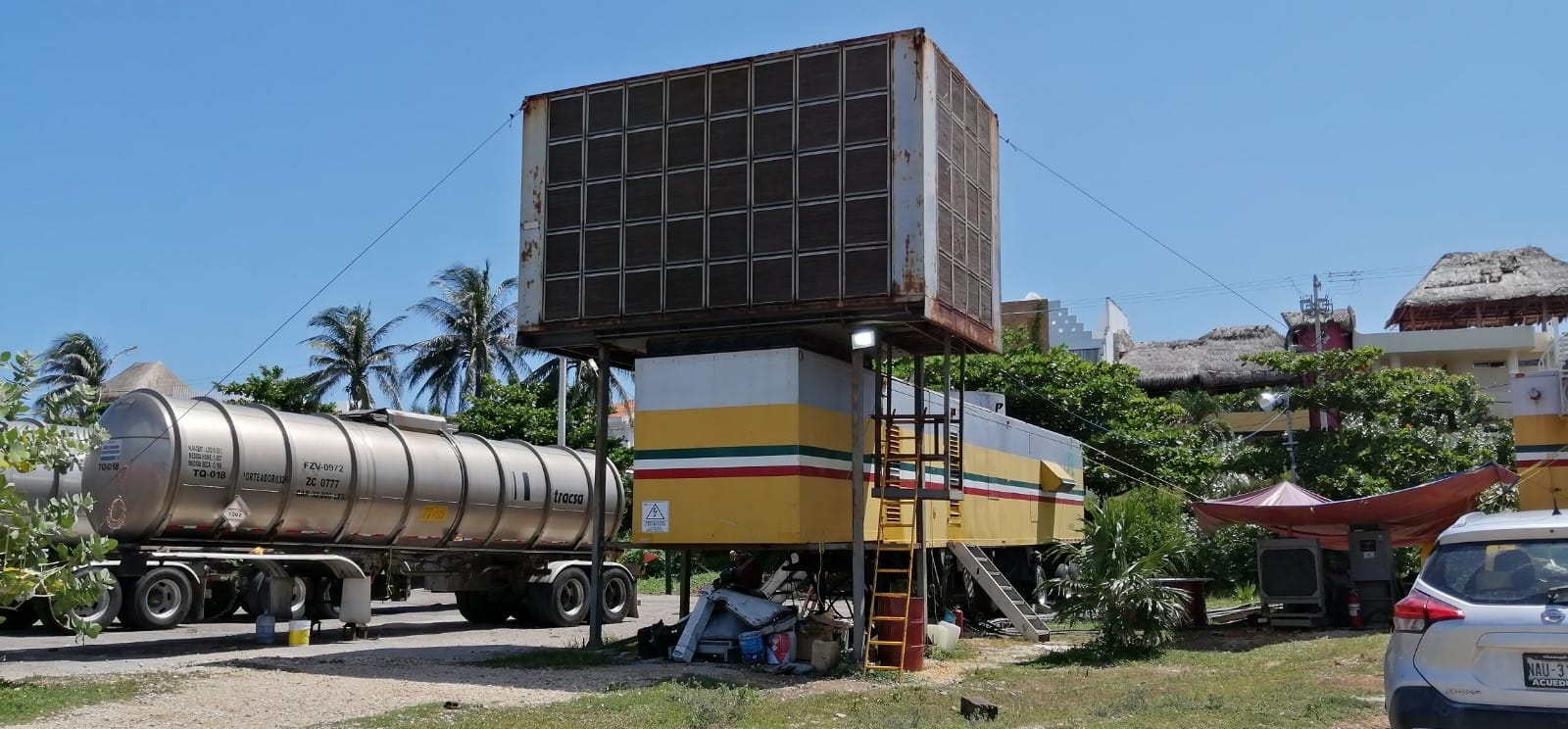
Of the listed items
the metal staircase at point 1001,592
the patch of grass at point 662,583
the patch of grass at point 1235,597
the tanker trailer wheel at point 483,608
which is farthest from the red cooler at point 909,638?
the patch of grass at point 662,583

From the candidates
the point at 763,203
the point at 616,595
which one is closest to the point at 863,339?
the point at 763,203

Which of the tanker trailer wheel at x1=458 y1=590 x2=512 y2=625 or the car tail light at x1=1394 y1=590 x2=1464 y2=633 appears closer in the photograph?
the car tail light at x1=1394 y1=590 x2=1464 y2=633

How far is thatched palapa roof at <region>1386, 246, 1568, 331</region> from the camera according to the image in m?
56.6

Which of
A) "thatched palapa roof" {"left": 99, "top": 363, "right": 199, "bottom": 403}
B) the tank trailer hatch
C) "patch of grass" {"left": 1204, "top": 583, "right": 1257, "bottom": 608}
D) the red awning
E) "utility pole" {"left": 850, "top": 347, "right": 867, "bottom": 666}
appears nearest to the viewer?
"utility pole" {"left": 850, "top": 347, "right": 867, "bottom": 666}

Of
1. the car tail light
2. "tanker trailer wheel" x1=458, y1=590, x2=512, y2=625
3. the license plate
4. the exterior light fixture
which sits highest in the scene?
the exterior light fixture

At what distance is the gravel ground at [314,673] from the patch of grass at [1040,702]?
2.23ft

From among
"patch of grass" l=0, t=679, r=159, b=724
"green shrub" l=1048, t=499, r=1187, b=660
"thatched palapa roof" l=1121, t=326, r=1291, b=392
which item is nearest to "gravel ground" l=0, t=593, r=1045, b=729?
"patch of grass" l=0, t=679, r=159, b=724

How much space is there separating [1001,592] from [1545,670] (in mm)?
12754

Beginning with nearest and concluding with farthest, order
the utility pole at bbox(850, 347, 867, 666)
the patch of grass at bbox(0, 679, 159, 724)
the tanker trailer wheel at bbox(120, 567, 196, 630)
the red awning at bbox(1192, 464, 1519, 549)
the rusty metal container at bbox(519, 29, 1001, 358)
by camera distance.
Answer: the patch of grass at bbox(0, 679, 159, 724)
the rusty metal container at bbox(519, 29, 1001, 358)
the utility pole at bbox(850, 347, 867, 666)
the tanker trailer wheel at bbox(120, 567, 196, 630)
the red awning at bbox(1192, 464, 1519, 549)

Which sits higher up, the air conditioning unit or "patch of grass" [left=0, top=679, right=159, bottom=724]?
the air conditioning unit

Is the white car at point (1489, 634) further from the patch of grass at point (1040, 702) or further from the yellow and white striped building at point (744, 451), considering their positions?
the yellow and white striped building at point (744, 451)

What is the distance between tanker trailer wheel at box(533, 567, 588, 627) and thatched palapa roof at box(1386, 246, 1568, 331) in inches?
1918

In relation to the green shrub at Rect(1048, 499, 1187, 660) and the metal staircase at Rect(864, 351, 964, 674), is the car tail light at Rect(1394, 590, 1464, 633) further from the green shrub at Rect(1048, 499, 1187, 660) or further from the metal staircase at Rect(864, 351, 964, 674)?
the green shrub at Rect(1048, 499, 1187, 660)

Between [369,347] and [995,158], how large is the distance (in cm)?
4274
